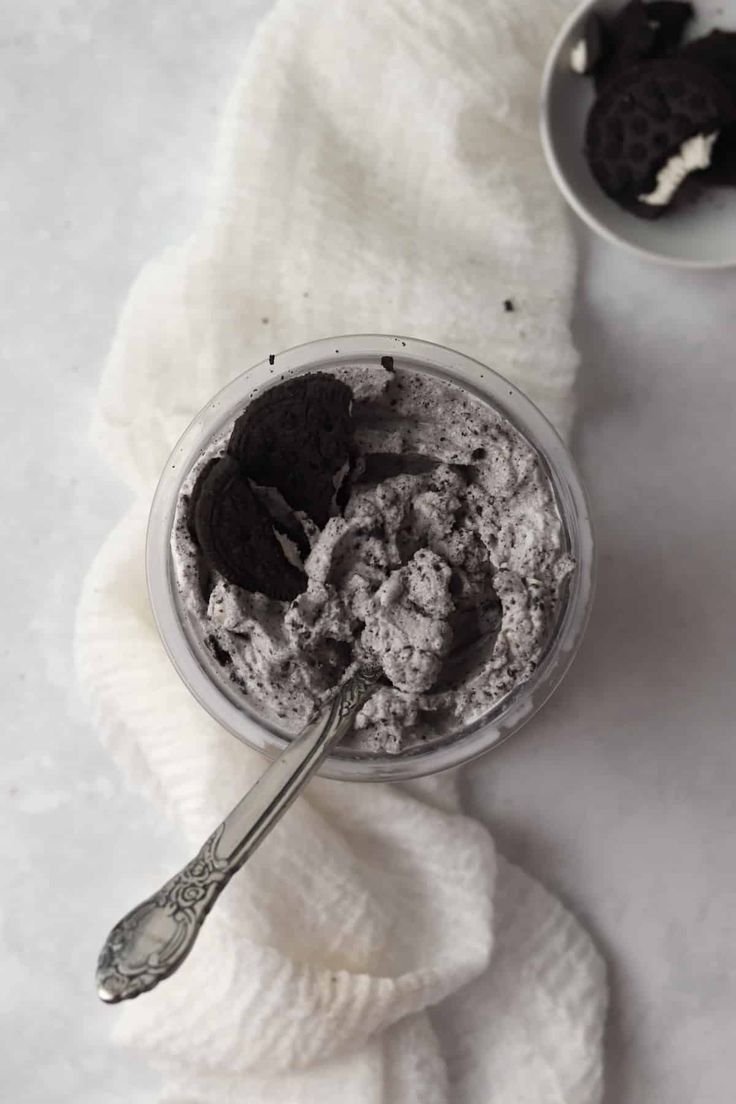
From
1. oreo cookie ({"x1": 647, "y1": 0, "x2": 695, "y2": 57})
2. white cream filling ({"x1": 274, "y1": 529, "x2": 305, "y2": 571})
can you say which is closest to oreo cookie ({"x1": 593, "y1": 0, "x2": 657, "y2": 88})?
oreo cookie ({"x1": 647, "y1": 0, "x2": 695, "y2": 57})

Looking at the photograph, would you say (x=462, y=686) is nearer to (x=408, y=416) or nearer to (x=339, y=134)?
(x=408, y=416)

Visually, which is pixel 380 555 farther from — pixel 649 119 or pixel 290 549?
pixel 649 119

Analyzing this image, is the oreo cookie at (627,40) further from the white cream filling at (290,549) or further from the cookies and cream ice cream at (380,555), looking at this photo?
the white cream filling at (290,549)

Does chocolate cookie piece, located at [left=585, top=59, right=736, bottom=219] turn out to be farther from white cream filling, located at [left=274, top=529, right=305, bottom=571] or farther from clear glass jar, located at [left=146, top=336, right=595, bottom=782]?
white cream filling, located at [left=274, top=529, right=305, bottom=571]

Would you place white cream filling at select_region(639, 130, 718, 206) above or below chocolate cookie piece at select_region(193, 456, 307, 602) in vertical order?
above

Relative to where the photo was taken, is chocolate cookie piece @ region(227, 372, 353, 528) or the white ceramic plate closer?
chocolate cookie piece @ region(227, 372, 353, 528)

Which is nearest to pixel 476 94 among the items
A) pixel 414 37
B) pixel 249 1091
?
pixel 414 37

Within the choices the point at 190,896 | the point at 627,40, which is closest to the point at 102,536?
the point at 190,896
